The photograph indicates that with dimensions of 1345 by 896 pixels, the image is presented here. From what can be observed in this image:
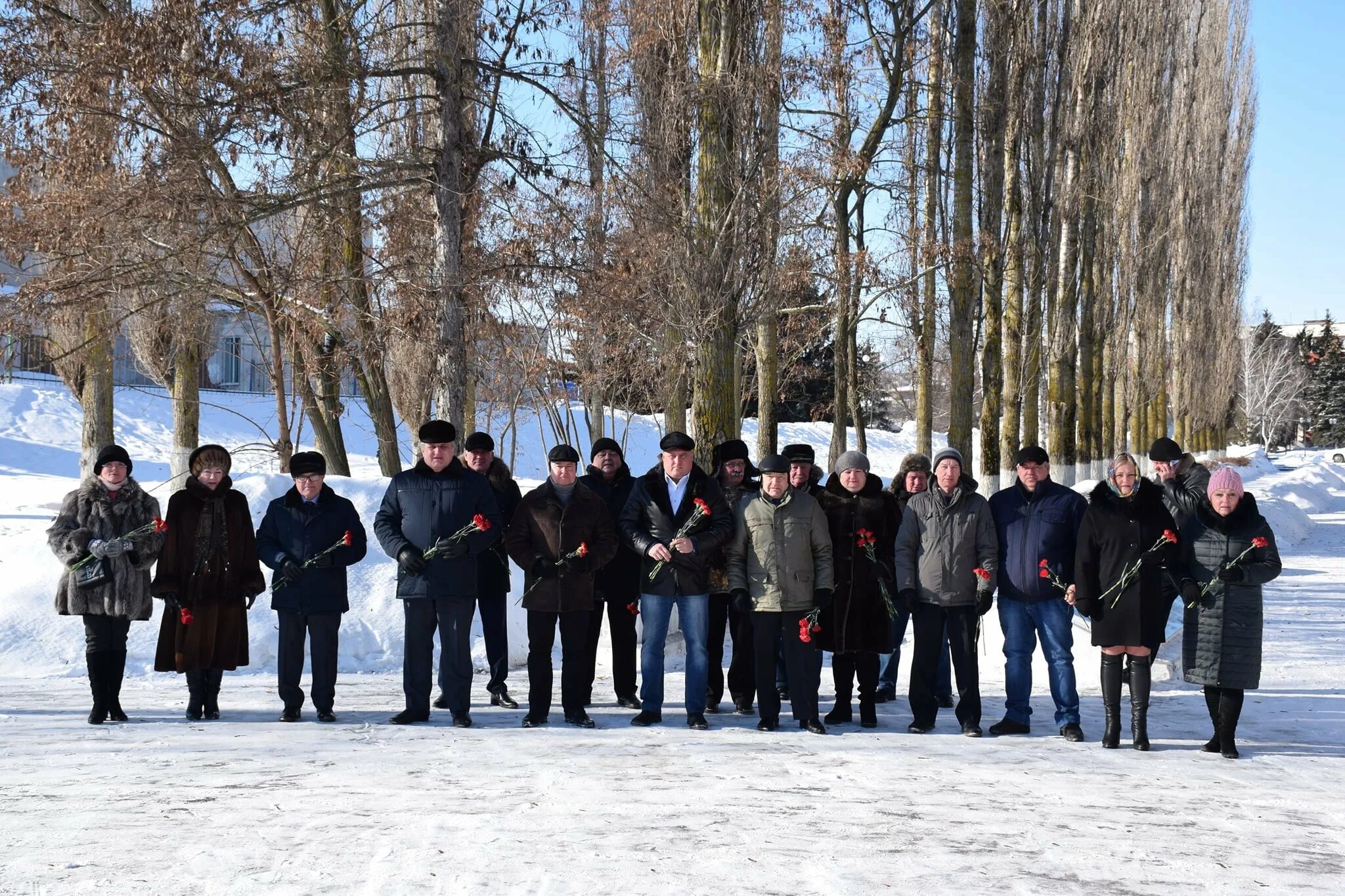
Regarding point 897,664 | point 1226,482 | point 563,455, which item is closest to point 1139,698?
point 1226,482

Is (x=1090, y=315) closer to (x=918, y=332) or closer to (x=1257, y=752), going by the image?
(x=918, y=332)

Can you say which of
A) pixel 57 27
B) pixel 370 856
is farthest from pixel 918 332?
pixel 370 856

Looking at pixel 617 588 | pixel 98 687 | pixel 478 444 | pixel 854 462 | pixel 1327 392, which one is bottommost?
pixel 98 687

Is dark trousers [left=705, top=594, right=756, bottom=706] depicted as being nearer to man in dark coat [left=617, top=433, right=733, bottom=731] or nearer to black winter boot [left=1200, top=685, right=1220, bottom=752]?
man in dark coat [left=617, top=433, right=733, bottom=731]

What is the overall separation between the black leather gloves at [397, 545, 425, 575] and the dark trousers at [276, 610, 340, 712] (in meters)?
0.65

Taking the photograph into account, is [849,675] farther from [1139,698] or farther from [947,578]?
[1139,698]

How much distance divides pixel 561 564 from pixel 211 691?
2406 millimetres

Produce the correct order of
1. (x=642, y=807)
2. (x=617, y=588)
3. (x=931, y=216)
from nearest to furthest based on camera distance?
(x=642, y=807)
(x=617, y=588)
(x=931, y=216)

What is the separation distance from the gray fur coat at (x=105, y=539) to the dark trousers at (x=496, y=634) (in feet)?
7.15

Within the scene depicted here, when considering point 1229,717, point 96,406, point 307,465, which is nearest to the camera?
point 1229,717

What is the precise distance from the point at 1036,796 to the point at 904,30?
46.9 ft

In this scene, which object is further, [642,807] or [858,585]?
[858,585]

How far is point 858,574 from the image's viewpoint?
8.55 meters

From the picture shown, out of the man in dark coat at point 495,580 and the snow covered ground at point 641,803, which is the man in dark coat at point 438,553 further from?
the man in dark coat at point 495,580
